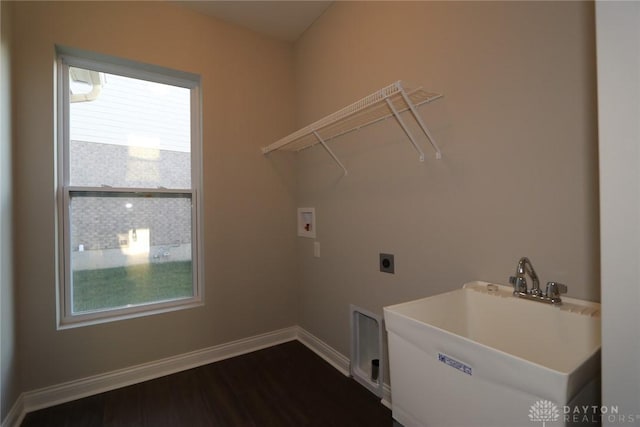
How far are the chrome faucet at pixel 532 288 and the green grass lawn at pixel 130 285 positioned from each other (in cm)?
228

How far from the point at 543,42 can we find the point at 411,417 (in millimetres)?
1482

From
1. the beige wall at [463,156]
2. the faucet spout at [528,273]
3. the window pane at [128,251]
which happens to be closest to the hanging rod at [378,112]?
the beige wall at [463,156]

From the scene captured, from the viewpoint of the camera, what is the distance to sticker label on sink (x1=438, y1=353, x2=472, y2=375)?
31.1 inches

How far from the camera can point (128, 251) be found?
2170 millimetres

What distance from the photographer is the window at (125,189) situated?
200 centimetres

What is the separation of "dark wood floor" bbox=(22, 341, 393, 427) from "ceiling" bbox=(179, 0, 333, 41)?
286cm

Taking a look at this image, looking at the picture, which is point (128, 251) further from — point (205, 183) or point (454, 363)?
point (454, 363)

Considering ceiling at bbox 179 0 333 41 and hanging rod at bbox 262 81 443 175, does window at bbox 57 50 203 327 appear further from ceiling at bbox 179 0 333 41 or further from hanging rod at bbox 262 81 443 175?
hanging rod at bbox 262 81 443 175

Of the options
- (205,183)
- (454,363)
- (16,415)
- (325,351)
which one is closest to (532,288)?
(454,363)

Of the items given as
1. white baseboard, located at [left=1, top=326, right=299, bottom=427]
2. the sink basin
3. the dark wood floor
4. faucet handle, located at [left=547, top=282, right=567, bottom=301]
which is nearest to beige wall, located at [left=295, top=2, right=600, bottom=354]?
faucet handle, located at [left=547, top=282, right=567, bottom=301]

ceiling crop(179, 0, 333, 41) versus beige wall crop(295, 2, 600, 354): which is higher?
ceiling crop(179, 0, 333, 41)

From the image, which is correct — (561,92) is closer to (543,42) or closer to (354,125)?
(543,42)

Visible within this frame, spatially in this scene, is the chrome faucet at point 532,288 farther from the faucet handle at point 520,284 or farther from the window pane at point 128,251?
the window pane at point 128,251

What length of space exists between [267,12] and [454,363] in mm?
2698
